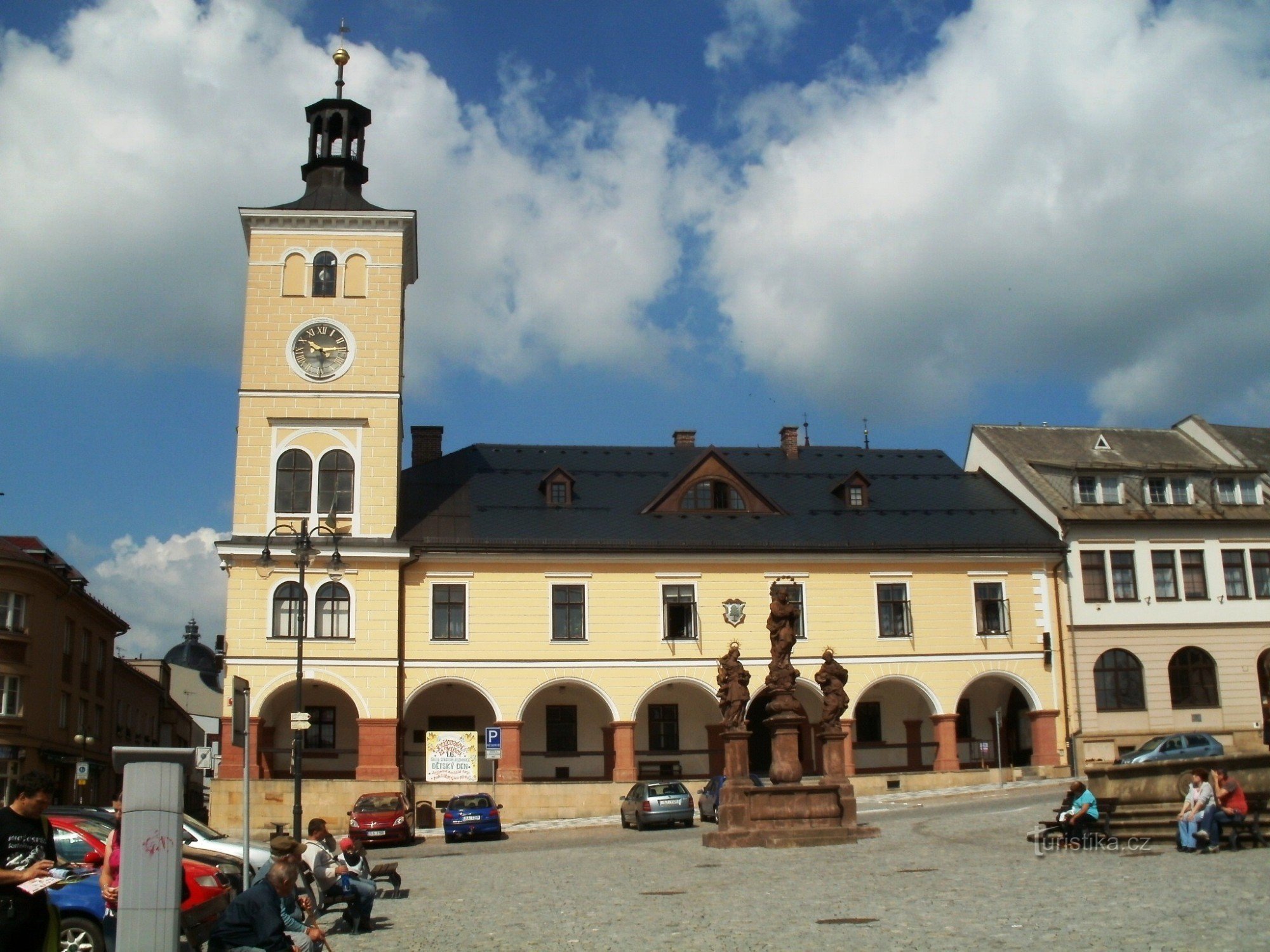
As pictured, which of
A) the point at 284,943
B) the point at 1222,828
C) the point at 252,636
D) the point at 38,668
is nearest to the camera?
the point at 284,943

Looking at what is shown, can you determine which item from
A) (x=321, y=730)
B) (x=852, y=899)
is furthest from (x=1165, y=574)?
(x=852, y=899)

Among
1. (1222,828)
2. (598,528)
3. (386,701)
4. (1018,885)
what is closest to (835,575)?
(598,528)

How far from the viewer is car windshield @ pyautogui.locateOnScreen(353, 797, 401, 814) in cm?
3216

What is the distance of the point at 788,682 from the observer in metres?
26.1

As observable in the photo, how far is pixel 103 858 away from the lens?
1413 cm

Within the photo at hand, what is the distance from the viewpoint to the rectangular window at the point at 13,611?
42.5 metres

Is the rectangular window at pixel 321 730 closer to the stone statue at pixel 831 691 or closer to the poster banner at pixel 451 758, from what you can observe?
the poster banner at pixel 451 758

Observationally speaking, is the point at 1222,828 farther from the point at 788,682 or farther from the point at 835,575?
the point at 835,575

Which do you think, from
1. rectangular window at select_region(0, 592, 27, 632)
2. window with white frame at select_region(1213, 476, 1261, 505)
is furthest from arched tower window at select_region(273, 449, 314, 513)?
window with white frame at select_region(1213, 476, 1261, 505)

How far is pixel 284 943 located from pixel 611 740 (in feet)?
102

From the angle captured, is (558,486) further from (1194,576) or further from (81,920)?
(81,920)

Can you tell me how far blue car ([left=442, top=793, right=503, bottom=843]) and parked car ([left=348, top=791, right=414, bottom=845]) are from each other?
3.20 feet

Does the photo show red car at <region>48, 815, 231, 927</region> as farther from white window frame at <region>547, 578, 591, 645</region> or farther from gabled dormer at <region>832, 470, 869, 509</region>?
gabled dormer at <region>832, 470, 869, 509</region>

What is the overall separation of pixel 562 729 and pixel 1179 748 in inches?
712
